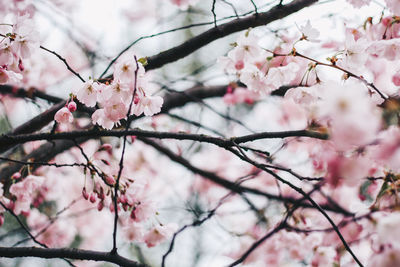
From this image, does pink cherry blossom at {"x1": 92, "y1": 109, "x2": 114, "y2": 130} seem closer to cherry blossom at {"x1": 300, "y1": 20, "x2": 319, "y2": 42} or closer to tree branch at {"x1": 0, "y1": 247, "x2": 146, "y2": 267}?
tree branch at {"x1": 0, "y1": 247, "x2": 146, "y2": 267}

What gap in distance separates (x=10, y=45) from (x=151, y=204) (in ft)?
2.72

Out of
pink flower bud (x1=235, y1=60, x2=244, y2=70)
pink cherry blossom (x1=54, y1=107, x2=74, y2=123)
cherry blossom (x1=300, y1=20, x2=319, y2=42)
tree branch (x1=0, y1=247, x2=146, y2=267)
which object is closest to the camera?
tree branch (x1=0, y1=247, x2=146, y2=267)

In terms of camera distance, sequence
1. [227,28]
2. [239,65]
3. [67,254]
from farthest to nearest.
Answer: [239,65]
[227,28]
[67,254]

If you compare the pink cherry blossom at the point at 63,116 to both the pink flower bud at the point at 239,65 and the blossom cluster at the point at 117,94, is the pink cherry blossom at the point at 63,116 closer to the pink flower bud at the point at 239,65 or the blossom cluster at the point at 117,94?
the blossom cluster at the point at 117,94

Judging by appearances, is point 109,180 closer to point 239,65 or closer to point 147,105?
point 147,105

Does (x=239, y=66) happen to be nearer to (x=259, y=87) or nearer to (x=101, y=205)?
(x=259, y=87)

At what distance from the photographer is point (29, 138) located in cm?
137

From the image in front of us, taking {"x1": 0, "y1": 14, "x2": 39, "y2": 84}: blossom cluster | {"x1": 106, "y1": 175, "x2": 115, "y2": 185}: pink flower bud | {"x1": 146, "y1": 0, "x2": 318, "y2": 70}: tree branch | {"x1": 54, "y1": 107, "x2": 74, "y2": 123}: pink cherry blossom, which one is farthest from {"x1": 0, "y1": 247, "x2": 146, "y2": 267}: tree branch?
{"x1": 146, "y1": 0, "x2": 318, "y2": 70}: tree branch

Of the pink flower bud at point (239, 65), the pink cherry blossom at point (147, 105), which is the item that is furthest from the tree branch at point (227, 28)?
the pink cherry blossom at point (147, 105)

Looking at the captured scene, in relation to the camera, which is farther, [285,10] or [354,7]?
[354,7]

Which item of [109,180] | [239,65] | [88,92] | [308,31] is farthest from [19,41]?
[308,31]

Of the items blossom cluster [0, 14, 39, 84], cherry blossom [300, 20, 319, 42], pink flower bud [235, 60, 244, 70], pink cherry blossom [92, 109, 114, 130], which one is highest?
pink flower bud [235, 60, 244, 70]

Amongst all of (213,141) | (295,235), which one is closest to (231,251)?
(295,235)

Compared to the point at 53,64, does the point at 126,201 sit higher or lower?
lower
